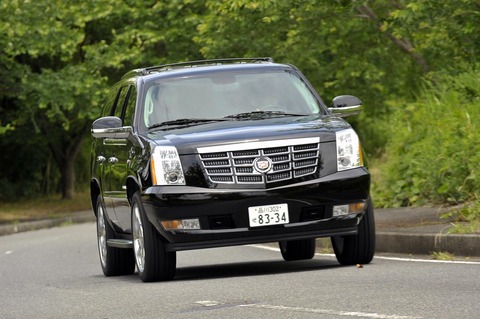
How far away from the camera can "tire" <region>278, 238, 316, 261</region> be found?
13.7 m

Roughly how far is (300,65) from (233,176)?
740 inches

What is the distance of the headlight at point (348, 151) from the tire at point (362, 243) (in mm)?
460

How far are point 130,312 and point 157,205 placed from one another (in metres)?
2.15

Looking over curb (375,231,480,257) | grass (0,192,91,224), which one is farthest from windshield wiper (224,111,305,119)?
grass (0,192,91,224)

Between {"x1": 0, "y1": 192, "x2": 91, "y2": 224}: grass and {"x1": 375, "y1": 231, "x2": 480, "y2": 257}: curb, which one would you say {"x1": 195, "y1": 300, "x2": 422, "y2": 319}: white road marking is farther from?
{"x1": 0, "y1": 192, "x2": 91, "y2": 224}: grass

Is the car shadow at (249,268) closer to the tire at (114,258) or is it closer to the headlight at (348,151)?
the tire at (114,258)

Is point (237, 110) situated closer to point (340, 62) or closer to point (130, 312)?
point (130, 312)

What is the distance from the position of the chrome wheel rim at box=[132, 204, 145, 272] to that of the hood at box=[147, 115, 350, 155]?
73 centimetres

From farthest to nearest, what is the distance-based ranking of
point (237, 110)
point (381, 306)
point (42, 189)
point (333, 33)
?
point (42, 189) → point (333, 33) → point (237, 110) → point (381, 306)

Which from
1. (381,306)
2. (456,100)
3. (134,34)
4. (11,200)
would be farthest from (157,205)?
(11,200)

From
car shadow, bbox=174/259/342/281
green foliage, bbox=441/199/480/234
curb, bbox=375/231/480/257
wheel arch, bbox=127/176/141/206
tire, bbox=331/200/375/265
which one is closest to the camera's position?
wheel arch, bbox=127/176/141/206

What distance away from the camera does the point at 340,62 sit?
31141mm

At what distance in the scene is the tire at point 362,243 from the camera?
468 inches

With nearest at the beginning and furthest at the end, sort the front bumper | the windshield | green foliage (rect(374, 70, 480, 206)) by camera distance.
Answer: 1. the front bumper
2. the windshield
3. green foliage (rect(374, 70, 480, 206))
